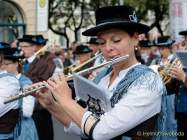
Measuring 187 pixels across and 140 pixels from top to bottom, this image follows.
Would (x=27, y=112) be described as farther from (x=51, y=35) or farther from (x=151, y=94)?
(x=51, y=35)

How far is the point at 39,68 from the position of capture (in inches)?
277

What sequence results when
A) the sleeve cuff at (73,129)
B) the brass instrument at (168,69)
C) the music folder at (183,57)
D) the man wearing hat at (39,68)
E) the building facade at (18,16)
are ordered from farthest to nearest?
the building facade at (18,16), the man wearing hat at (39,68), the brass instrument at (168,69), the music folder at (183,57), the sleeve cuff at (73,129)

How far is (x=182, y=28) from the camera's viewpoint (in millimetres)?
6332

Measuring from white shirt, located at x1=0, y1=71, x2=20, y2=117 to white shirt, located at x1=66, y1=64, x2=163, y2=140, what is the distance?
151 centimetres

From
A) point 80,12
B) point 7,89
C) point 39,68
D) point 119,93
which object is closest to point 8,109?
point 7,89

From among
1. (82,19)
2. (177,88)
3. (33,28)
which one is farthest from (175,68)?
(82,19)

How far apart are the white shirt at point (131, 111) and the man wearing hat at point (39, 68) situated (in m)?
3.90

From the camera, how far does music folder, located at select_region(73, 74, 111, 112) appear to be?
9.14ft

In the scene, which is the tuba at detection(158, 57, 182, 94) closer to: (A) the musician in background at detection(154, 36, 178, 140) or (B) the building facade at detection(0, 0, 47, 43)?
(A) the musician in background at detection(154, 36, 178, 140)

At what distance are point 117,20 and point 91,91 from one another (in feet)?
1.36

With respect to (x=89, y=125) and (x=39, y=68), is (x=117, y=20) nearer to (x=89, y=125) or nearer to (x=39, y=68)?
(x=89, y=125)

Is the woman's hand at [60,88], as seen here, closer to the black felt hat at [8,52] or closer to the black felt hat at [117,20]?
the black felt hat at [117,20]

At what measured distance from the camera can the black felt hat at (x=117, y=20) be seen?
2922mm

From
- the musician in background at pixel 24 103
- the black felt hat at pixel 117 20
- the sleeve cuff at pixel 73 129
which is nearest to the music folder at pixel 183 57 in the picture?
the musician in background at pixel 24 103
